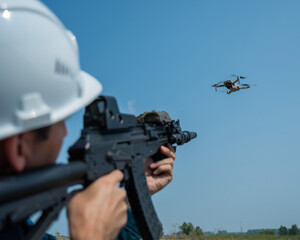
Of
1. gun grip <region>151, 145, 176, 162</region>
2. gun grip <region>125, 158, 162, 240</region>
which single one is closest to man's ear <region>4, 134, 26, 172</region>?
gun grip <region>125, 158, 162, 240</region>

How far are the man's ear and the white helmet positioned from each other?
0.06m

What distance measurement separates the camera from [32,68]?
2.19m

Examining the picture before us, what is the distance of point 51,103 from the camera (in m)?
2.39

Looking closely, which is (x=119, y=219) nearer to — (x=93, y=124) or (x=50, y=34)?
(x=93, y=124)

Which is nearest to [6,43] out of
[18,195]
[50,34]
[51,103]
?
[50,34]

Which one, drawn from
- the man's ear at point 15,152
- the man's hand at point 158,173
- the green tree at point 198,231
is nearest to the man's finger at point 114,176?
the man's ear at point 15,152

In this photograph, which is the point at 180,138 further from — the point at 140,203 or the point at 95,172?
the point at 95,172

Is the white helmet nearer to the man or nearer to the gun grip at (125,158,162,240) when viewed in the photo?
the man

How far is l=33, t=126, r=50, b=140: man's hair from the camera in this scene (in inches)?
87.7

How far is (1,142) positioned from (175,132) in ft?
13.0

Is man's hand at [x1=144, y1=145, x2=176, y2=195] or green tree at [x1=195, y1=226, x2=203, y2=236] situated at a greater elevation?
man's hand at [x1=144, y1=145, x2=176, y2=195]

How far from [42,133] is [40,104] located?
228 millimetres

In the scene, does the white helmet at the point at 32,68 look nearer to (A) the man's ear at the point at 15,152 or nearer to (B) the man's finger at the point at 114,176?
(A) the man's ear at the point at 15,152

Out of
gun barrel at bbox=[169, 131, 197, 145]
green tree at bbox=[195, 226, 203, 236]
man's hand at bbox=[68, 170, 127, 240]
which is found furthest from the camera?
green tree at bbox=[195, 226, 203, 236]
